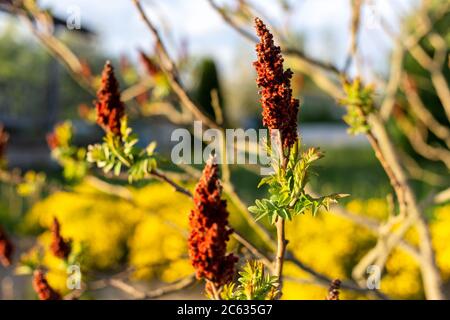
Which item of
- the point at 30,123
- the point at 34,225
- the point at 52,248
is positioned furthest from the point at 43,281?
the point at 30,123

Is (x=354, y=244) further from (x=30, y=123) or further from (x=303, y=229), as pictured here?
(x=30, y=123)

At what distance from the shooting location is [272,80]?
4.40 ft

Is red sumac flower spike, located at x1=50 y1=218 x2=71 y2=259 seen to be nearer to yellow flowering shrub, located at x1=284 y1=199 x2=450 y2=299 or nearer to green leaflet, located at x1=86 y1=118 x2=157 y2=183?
green leaflet, located at x1=86 y1=118 x2=157 y2=183

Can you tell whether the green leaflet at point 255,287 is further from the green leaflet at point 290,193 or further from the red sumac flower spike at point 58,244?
the red sumac flower spike at point 58,244

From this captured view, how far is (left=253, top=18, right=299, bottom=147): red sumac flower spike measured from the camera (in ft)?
4.37

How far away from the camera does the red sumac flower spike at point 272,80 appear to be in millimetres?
1333

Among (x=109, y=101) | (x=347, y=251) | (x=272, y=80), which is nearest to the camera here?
(x=272, y=80)

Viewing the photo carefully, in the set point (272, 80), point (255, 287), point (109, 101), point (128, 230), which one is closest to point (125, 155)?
point (109, 101)

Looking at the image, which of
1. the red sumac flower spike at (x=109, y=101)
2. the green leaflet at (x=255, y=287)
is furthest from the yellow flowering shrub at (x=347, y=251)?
the green leaflet at (x=255, y=287)

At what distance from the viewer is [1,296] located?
7.19 m

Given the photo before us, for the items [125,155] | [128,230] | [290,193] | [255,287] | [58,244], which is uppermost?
[128,230]

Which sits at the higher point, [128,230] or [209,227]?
[128,230]

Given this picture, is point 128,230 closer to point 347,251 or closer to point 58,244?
point 347,251
